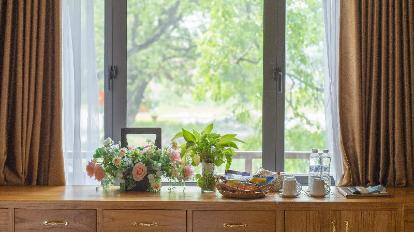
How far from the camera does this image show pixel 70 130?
3.26 metres

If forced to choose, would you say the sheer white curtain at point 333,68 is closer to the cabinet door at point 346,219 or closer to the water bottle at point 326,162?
the water bottle at point 326,162

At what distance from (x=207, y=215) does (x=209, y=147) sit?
41 centimetres

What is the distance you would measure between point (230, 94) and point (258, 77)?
0.19 meters

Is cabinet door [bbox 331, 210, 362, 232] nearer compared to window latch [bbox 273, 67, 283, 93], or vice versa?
cabinet door [bbox 331, 210, 362, 232]

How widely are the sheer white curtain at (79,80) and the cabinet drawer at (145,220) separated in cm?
57

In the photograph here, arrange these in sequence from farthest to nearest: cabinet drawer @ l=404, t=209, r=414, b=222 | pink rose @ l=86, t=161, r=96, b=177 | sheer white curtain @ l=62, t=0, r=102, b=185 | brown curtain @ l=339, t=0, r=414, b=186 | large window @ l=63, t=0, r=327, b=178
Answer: large window @ l=63, t=0, r=327, b=178, sheer white curtain @ l=62, t=0, r=102, b=185, brown curtain @ l=339, t=0, r=414, b=186, pink rose @ l=86, t=161, r=96, b=177, cabinet drawer @ l=404, t=209, r=414, b=222

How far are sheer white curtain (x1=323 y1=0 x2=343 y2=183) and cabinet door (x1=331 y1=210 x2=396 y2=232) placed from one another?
1.44 feet

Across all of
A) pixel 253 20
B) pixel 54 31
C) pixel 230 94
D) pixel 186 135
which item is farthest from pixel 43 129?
pixel 253 20

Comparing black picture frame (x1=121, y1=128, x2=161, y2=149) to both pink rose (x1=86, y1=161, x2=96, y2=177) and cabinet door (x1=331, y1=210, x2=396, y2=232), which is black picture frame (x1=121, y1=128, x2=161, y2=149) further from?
cabinet door (x1=331, y1=210, x2=396, y2=232)

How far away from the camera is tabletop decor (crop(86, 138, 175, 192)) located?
2.99 meters

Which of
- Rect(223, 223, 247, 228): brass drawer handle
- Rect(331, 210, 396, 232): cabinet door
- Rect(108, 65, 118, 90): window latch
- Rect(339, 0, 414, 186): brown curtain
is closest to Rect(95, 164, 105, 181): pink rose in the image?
Rect(108, 65, 118, 90): window latch

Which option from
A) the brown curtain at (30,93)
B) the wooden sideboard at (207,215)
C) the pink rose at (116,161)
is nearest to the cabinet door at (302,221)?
the wooden sideboard at (207,215)

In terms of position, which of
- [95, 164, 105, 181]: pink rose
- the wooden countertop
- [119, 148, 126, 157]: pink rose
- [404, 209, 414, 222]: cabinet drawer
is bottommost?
[404, 209, 414, 222]: cabinet drawer

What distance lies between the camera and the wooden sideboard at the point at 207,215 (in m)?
2.80
